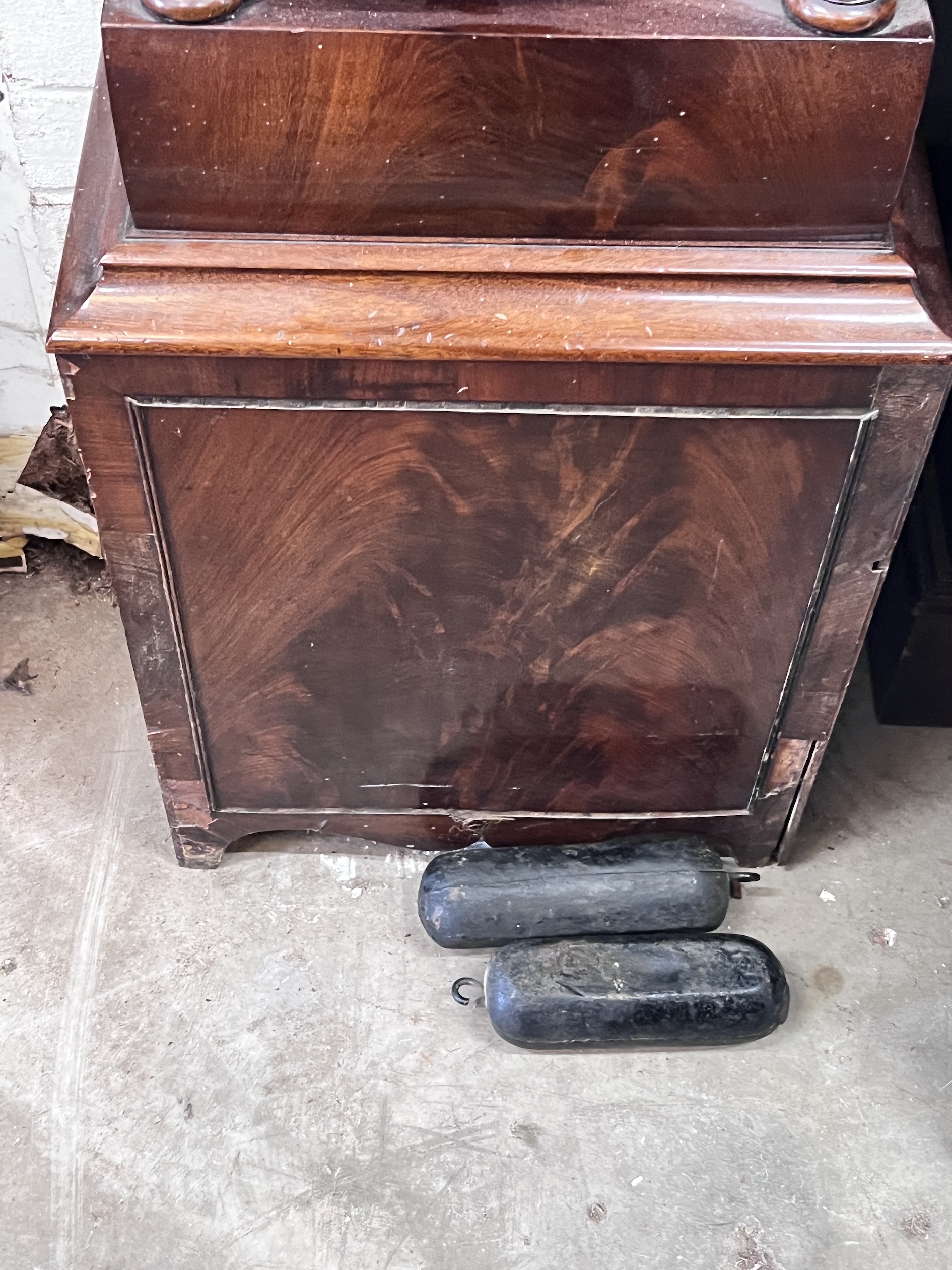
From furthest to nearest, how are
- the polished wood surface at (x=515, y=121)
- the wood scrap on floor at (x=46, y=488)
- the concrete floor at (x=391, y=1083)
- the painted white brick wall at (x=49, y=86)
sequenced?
1. the wood scrap on floor at (x=46, y=488)
2. the painted white brick wall at (x=49, y=86)
3. the concrete floor at (x=391, y=1083)
4. the polished wood surface at (x=515, y=121)

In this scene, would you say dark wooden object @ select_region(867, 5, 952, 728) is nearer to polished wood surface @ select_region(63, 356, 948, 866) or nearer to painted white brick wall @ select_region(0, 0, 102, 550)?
polished wood surface @ select_region(63, 356, 948, 866)

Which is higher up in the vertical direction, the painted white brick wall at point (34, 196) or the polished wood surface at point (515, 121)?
the polished wood surface at point (515, 121)

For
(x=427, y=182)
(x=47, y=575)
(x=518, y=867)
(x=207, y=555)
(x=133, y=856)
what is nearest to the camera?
(x=427, y=182)

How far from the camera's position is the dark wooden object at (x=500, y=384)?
2.99ft

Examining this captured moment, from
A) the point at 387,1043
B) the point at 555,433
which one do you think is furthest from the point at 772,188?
the point at 387,1043

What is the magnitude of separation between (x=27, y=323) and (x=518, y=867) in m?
0.90

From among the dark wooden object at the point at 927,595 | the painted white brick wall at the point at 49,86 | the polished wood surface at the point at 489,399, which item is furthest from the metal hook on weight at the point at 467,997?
the painted white brick wall at the point at 49,86

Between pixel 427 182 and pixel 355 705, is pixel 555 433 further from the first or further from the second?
→ pixel 355 705

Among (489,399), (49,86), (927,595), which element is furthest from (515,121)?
(927,595)

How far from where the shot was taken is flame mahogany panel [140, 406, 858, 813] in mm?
1058

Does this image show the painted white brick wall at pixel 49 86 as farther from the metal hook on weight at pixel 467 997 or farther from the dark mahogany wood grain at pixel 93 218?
the metal hook on weight at pixel 467 997

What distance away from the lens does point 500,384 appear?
1.01 m

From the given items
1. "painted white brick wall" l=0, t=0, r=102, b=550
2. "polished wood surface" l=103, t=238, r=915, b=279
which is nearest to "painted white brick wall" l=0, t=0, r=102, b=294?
"painted white brick wall" l=0, t=0, r=102, b=550

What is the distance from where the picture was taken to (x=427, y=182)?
37.4 inches
